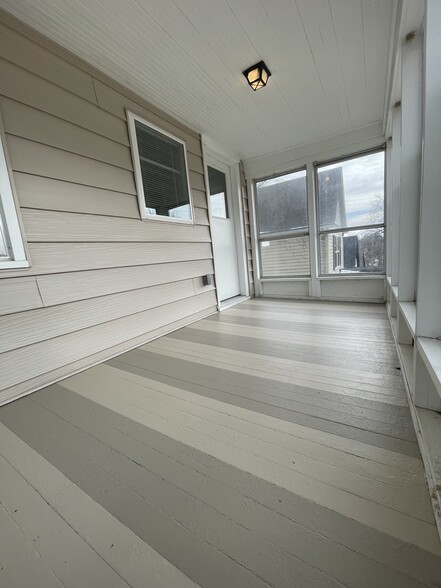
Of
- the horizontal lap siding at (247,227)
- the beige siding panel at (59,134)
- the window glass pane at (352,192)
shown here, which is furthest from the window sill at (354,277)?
the beige siding panel at (59,134)

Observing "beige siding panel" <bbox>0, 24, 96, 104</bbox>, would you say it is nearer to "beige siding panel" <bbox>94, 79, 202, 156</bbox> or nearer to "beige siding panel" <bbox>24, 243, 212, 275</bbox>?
"beige siding panel" <bbox>94, 79, 202, 156</bbox>

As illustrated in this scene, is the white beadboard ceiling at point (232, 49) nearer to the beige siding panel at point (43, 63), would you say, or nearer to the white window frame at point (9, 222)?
the beige siding panel at point (43, 63)

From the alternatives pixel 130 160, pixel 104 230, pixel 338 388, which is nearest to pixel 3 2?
pixel 130 160

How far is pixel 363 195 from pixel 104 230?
3418 millimetres

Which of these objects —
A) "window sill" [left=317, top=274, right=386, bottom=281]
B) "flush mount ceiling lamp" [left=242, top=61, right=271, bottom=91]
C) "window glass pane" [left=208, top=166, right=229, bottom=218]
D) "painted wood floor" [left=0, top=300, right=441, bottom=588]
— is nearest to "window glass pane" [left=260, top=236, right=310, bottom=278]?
"window sill" [left=317, top=274, right=386, bottom=281]

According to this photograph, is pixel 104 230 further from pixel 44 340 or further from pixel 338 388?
pixel 338 388

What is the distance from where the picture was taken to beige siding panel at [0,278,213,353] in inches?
61.1

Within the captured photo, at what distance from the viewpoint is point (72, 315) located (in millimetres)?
1854

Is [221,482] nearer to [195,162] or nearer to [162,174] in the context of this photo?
[162,174]

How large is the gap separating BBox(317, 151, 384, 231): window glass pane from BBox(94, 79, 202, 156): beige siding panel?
6.51 feet

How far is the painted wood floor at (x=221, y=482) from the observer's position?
0.64m

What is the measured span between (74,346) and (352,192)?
3926 mm

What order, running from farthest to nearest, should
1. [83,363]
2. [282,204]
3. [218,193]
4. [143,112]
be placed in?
1. [282,204]
2. [218,193]
3. [143,112]
4. [83,363]

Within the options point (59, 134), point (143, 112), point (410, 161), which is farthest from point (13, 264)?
point (410, 161)
